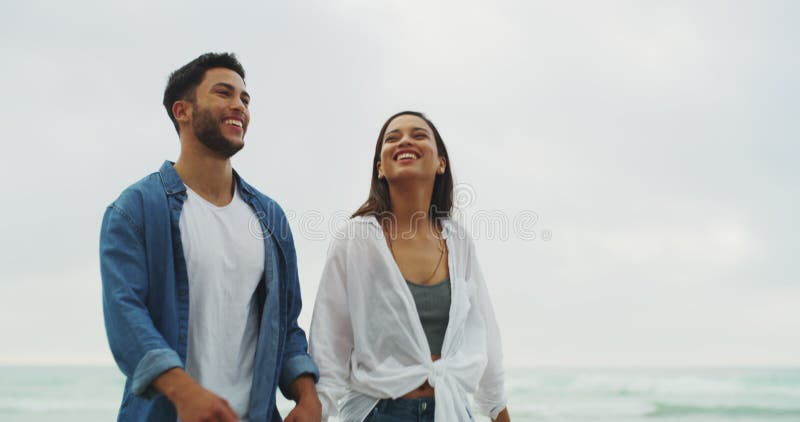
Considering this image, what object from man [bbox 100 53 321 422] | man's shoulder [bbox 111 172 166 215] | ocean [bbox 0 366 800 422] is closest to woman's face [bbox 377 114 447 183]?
man [bbox 100 53 321 422]

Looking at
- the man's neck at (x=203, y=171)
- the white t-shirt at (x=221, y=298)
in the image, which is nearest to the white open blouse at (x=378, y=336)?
the white t-shirt at (x=221, y=298)

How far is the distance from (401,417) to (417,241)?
0.80 m

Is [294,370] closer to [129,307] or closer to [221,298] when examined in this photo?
[221,298]

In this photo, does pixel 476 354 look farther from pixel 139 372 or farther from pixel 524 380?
pixel 524 380

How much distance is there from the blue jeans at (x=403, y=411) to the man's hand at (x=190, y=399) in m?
0.81

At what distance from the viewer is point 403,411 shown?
2.91 meters

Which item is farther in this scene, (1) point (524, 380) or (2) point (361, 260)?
(1) point (524, 380)

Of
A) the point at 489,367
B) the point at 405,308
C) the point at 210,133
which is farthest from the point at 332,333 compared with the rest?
the point at 210,133

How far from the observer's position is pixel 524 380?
17.7 m

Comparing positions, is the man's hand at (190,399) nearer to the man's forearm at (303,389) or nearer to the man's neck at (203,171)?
the man's forearm at (303,389)

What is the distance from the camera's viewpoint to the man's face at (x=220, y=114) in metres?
2.82

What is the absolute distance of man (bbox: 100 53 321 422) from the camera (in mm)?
2314

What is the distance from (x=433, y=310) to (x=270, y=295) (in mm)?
726

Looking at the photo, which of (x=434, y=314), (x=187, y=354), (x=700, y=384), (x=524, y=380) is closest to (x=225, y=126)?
(x=187, y=354)
